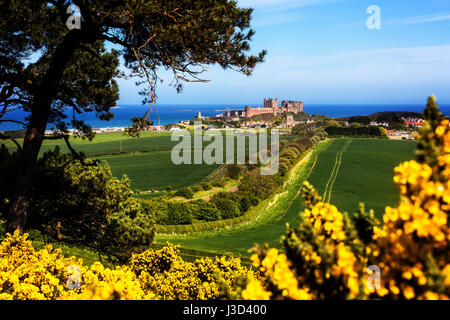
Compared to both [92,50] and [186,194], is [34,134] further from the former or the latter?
[186,194]

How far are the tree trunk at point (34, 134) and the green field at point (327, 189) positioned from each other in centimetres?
659

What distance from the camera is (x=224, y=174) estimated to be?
47.2 meters

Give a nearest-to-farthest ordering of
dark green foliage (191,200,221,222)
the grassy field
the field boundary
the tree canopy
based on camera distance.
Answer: the tree canopy, the field boundary, dark green foliage (191,200,221,222), the grassy field

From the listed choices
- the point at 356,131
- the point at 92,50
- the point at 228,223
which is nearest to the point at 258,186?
the point at 228,223

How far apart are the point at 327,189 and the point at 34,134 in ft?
121

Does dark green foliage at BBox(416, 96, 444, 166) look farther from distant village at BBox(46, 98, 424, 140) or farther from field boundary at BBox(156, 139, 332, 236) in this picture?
field boundary at BBox(156, 139, 332, 236)

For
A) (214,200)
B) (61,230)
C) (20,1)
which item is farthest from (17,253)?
(214,200)

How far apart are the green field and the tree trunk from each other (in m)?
6.59

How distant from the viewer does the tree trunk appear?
287 inches

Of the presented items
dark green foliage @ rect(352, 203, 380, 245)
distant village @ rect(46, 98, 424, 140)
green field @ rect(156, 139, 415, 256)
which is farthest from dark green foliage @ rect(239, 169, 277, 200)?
dark green foliage @ rect(352, 203, 380, 245)

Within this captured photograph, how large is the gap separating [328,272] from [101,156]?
67.5 metres

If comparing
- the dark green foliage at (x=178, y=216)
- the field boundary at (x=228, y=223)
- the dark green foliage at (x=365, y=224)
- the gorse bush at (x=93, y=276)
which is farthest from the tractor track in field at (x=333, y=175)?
the dark green foliage at (x=365, y=224)
